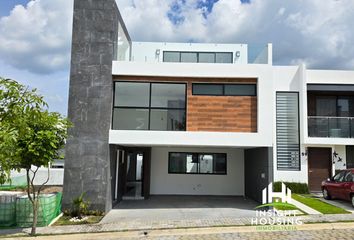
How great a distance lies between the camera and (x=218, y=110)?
11.6 meters

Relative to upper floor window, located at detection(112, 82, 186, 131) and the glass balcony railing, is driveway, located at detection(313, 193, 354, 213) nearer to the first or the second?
the glass balcony railing

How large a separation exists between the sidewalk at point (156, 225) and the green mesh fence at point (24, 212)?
48 cm

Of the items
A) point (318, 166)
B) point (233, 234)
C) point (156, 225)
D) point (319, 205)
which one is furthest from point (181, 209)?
point (318, 166)

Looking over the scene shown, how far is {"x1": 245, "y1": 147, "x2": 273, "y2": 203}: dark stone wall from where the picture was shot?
11.5 metres

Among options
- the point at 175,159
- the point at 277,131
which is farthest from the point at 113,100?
the point at 277,131

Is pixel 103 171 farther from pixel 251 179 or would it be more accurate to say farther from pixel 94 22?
pixel 251 179

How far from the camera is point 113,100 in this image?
1168 cm

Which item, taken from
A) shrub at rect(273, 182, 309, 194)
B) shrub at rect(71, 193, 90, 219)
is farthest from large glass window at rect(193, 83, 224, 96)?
shrub at rect(273, 182, 309, 194)

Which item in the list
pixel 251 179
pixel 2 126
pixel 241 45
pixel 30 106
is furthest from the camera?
pixel 251 179

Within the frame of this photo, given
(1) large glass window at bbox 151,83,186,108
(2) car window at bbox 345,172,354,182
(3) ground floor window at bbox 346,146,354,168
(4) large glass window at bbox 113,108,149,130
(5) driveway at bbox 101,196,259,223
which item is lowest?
(5) driveway at bbox 101,196,259,223

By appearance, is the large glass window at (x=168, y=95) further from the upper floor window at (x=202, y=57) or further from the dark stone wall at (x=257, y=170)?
the dark stone wall at (x=257, y=170)

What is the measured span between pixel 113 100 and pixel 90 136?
1661 mm

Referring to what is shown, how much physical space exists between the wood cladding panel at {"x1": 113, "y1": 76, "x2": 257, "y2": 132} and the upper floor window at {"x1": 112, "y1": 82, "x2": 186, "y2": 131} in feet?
0.80

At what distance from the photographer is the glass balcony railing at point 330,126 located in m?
15.5
